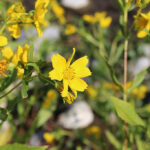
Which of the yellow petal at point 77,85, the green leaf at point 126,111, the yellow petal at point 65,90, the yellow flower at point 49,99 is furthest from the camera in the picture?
the yellow flower at point 49,99

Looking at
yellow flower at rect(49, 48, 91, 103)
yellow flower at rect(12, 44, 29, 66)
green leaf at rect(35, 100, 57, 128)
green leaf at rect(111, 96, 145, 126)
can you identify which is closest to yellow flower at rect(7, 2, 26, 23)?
yellow flower at rect(12, 44, 29, 66)

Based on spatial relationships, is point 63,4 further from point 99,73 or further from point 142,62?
point 99,73

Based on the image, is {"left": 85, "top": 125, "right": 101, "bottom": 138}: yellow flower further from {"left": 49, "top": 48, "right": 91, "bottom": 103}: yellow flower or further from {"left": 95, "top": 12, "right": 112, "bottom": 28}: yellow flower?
{"left": 49, "top": 48, "right": 91, "bottom": 103}: yellow flower

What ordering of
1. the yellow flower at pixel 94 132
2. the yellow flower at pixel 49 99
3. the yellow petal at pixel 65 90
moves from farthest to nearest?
the yellow flower at pixel 94 132, the yellow flower at pixel 49 99, the yellow petal at pixel 65 90

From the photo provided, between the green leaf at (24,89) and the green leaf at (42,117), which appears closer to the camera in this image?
the green leaf at (24,89)

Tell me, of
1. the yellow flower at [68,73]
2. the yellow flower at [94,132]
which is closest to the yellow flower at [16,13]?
the yellow flower at [68,73]

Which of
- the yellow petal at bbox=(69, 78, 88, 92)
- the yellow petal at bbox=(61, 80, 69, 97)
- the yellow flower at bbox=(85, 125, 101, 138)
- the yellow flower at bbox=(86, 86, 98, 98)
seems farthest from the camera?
the yellow flower at bbox=(86, 86, 98, 98)

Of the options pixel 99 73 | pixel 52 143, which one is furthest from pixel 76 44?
pixel 52 143

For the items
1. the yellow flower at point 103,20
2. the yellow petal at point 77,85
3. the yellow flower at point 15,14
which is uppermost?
the yellow flower at point 15,14

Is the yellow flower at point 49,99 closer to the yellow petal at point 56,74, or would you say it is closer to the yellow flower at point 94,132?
the yellow flower at point 94,132
